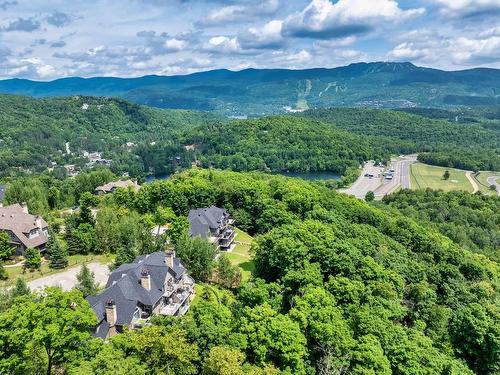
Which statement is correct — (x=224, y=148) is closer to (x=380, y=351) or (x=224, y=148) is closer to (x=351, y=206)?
(x=351, y=206)

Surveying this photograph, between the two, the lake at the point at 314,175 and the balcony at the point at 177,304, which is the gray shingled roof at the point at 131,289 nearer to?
the balcony at the point at 177,304

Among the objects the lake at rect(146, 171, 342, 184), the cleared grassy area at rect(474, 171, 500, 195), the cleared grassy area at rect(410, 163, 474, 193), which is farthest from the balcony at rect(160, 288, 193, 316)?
the lake at rect(146, 171, 342, 184)

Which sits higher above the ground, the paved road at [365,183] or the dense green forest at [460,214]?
the dense green forest at [460,214]

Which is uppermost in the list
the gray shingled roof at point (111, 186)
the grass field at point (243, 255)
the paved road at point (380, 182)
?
the gray shingled roof at point (111, 186)

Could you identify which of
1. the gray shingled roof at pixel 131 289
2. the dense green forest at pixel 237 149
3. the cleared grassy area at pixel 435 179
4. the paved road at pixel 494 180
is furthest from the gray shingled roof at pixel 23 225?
the paved road at pixel 494 180

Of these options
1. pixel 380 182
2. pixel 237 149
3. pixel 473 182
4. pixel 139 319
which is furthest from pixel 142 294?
pixel 237 149
